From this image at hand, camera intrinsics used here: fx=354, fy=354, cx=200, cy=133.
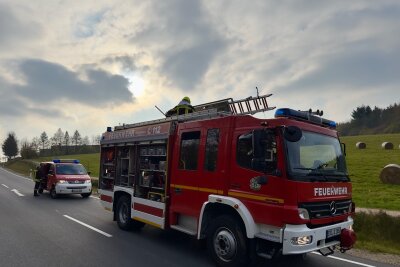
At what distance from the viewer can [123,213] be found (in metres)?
9.48

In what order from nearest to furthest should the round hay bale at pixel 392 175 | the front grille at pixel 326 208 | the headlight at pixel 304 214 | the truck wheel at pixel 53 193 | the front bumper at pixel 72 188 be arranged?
the headlight at pixel 304 214
the front grille at pixel 326 208
the front bumper at pixel 72 188
the truck wheel at pixel 53 193
the round hay bale at pixel 392 175

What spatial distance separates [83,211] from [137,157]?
4956 millimetres

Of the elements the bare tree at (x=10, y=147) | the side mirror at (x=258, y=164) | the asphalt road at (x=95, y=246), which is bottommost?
the asphalt road at (x=95, y=246)

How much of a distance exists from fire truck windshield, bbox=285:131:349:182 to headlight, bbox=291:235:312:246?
87cm

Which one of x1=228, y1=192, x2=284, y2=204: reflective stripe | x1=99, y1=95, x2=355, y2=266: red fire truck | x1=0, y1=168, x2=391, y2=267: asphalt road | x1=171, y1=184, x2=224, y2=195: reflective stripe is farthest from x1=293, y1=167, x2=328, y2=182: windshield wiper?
x1=0, y1=168, x2=391, y2=267: asphalt road

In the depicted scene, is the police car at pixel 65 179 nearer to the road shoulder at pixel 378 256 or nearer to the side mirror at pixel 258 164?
the road shoulder at pixel 378 256

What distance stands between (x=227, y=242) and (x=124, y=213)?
4265mm

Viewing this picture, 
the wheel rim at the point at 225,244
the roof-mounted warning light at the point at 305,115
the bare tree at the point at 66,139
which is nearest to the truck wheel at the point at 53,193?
the wheel rim at the point at 225,244

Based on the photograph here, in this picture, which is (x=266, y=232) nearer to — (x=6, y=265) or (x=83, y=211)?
(x=6, y=265)

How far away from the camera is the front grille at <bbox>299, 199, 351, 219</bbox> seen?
5.51 meters

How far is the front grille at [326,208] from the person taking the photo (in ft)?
18.1

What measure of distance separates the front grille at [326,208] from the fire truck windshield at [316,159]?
1.28ft

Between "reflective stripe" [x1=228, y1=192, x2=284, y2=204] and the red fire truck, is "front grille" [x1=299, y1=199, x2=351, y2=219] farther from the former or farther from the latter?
"reflective stripe" [x1=228, y1=192, x2=284, y2=204]

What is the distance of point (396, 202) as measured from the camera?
12.4 metres
